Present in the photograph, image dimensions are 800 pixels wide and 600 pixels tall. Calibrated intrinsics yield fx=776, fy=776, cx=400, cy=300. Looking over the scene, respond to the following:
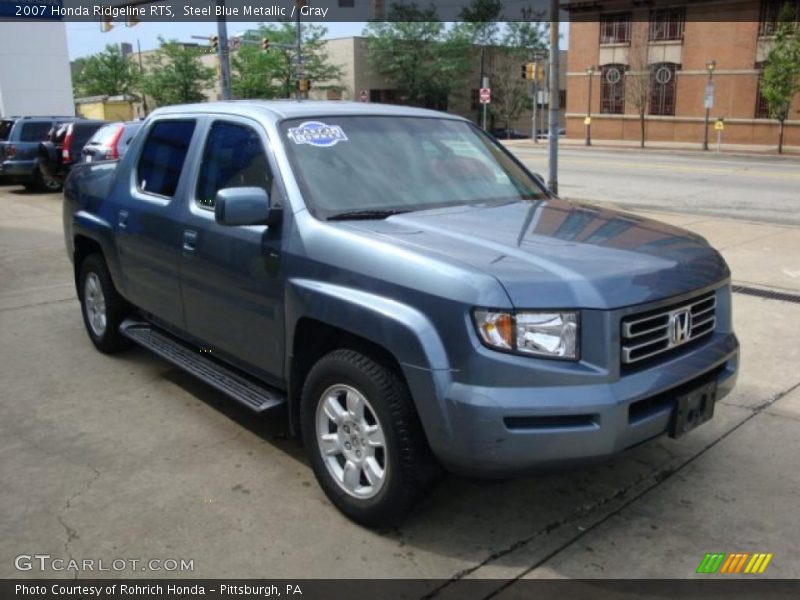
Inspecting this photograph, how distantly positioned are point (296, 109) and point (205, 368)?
153cm

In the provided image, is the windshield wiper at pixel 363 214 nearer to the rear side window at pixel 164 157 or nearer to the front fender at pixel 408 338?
the front fender at pixel 408 338

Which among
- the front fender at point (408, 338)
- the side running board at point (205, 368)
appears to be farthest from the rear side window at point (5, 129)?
the front fender at point (408, 338)

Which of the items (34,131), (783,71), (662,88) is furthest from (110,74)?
(783,71)

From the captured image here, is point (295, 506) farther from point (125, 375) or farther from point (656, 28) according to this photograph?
point (656, 28)

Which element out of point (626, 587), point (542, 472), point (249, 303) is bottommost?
point (626, 587)

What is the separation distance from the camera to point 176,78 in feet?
190

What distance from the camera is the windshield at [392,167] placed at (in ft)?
12.3

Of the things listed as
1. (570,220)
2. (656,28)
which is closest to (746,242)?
(570,220)

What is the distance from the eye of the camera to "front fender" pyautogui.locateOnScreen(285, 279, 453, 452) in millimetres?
2891

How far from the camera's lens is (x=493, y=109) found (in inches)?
2537

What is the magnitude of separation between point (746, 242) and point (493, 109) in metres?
56.5

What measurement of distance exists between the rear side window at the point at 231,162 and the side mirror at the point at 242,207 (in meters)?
0.31

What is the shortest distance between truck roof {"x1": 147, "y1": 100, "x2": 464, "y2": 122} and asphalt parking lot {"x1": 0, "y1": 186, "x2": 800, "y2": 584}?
1.78 m

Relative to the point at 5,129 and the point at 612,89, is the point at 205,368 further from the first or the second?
the point at 612,89
